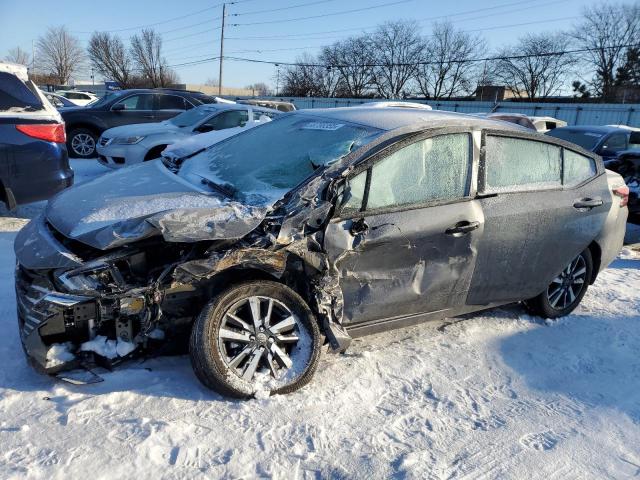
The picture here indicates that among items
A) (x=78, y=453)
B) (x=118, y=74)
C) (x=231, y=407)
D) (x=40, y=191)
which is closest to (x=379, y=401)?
(x=231, y=407)

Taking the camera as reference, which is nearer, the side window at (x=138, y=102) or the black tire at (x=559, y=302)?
A: the black tire at (x=559, y=302)

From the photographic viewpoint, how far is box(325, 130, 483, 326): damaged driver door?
123 inches

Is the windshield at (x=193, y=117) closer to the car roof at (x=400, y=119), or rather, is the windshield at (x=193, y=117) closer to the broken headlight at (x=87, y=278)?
the car roof at (x=400, y=119)

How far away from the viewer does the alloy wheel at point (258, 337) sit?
2.91m

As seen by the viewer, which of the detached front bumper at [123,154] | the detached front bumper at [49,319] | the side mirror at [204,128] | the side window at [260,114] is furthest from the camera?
the side window at [260,114]

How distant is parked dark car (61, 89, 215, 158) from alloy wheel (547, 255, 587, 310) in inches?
382

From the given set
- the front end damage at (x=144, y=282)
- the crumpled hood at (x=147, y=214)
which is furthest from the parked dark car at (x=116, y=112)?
the front end damage at (x=144, y=282)

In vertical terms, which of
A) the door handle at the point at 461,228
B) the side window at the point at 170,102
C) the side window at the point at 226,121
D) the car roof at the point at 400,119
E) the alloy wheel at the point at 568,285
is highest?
the side window at the point at 170,102

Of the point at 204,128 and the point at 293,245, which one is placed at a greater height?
the point at 204,128

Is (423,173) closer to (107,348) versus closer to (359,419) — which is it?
(359,419)

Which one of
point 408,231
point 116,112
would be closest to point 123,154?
point 116,112

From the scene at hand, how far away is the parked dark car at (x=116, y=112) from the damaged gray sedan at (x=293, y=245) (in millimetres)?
7916

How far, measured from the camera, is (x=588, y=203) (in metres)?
4.20

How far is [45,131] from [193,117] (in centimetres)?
452
